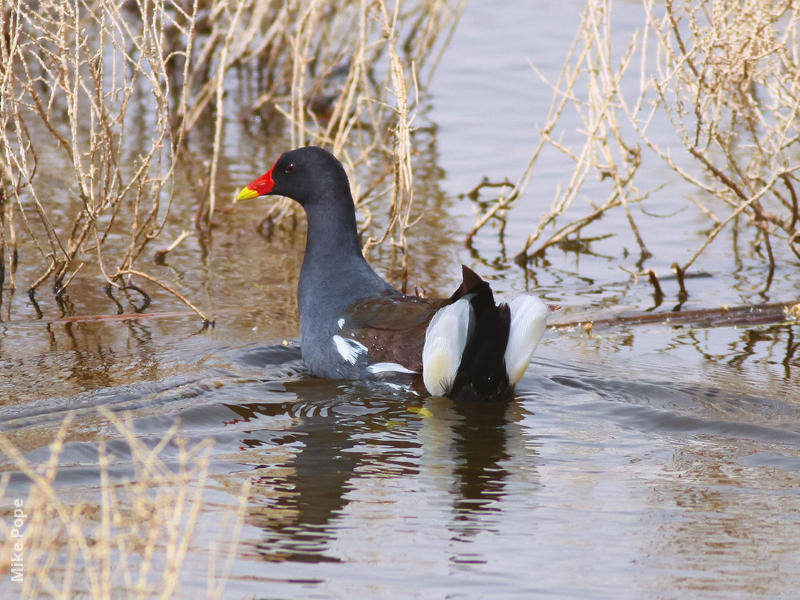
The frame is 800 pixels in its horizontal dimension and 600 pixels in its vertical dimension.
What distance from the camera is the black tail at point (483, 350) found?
473 cm

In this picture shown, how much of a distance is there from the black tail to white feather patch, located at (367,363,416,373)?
0.24 metres

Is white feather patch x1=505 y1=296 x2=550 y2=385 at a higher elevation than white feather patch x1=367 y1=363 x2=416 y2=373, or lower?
higher

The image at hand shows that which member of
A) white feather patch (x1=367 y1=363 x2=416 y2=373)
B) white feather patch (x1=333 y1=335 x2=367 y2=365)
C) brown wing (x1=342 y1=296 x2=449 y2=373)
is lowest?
white feather patch (x1=367 y1=363 x2=416 y2=373)

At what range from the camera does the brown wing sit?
513 centimetres

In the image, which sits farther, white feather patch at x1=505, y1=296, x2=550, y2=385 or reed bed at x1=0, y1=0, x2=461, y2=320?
reed bed at x1=0, y1=0, x2=461, y2=320

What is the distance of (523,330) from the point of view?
489 centimetres

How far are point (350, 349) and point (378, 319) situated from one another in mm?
186

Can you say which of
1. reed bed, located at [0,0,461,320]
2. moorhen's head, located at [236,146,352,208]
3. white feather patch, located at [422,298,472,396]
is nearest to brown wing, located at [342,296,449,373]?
white feather patch, located at [422,298,472,396]

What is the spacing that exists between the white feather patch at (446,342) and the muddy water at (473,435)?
21 centimetres

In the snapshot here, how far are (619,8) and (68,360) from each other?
34.9 ft

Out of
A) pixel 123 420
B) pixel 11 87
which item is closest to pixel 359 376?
pixel 123 420

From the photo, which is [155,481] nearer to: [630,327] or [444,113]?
[630,327]

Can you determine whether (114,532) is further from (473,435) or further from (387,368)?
(387,368)

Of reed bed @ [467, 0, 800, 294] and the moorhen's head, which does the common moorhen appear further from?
reed bed @ [467, 0, 800, 294]
